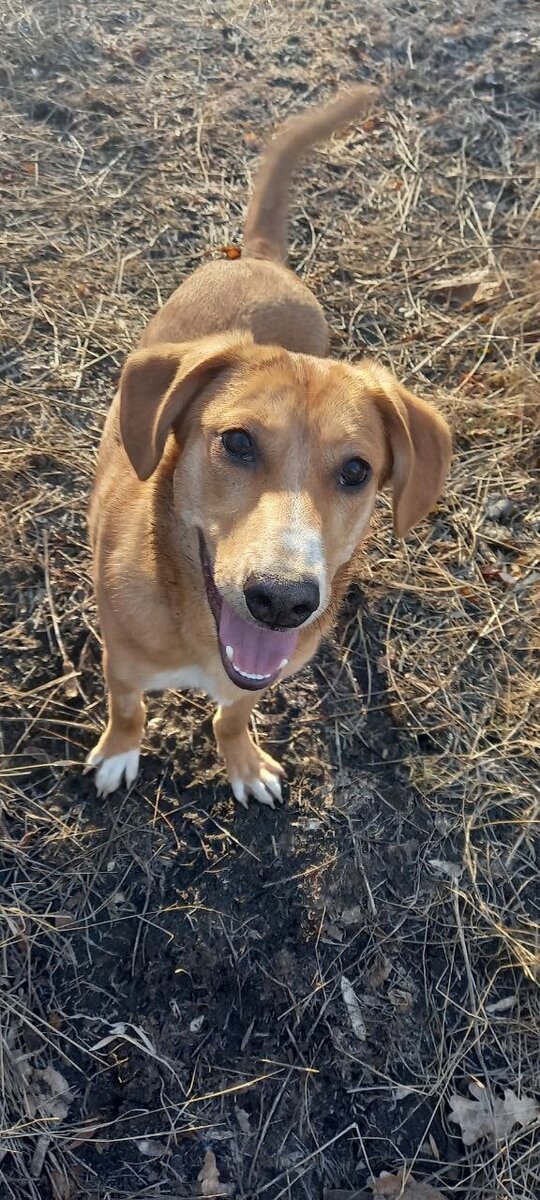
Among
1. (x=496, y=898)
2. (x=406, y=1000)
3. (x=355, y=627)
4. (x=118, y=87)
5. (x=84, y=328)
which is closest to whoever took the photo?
(x=406, y=1000)

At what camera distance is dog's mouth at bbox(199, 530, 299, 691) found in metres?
2.45

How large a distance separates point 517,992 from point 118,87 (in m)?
6.03

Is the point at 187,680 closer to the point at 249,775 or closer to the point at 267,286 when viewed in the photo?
the point at 249,775

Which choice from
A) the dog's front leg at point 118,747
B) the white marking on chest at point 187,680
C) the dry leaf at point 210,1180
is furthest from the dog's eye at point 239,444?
the dry leaf at point 210,1180

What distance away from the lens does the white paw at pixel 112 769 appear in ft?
10.8

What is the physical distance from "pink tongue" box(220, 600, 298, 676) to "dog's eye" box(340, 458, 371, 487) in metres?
0.50

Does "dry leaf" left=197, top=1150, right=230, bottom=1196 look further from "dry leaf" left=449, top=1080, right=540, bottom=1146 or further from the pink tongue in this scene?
the pink tongue

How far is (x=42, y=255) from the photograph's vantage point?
4906 millimetres

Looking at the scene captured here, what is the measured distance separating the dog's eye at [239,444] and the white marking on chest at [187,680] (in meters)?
0.83

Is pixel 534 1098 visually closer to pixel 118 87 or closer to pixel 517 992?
pixel 517 992

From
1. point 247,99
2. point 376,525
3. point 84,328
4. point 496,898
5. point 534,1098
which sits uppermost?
point 247,99

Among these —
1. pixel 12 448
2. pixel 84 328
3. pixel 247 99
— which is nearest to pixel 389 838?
pixel 12 448

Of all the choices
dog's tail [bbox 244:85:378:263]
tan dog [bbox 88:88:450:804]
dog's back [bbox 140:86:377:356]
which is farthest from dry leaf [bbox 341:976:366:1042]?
dog's tail [bbox 244:85:378:263]

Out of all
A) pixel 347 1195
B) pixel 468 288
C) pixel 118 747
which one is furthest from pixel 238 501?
Result: pixel 468 288
